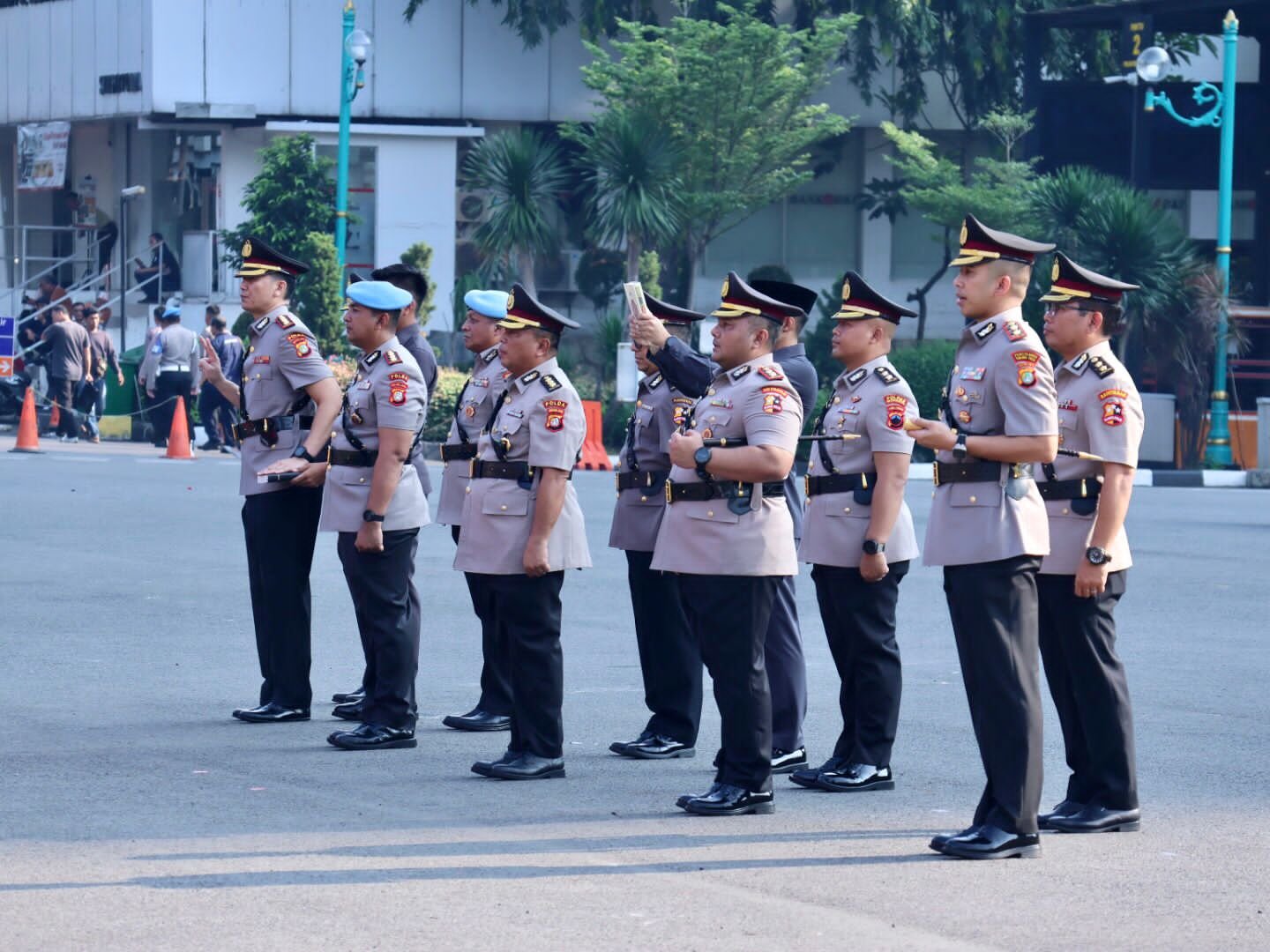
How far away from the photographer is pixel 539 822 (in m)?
7.18

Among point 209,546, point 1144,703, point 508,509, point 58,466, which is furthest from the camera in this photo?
point 58,466

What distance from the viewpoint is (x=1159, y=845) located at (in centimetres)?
697

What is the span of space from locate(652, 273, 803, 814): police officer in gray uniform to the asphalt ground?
288mm

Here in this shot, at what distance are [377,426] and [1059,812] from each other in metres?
3.22

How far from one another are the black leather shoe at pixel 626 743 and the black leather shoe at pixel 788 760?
58cm

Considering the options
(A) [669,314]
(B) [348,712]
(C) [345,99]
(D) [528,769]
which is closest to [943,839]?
(D) [528,769]

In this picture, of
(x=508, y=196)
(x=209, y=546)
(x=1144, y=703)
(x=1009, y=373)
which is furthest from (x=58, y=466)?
(x=1009, y=373)

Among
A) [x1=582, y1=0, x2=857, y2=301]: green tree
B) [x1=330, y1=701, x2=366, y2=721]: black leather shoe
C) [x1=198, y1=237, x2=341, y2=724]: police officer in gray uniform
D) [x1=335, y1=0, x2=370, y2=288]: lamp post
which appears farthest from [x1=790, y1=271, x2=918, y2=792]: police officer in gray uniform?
[x1=582, y1=0, x2=857, y2=301]: green tree

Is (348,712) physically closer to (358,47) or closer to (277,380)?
(277,380)

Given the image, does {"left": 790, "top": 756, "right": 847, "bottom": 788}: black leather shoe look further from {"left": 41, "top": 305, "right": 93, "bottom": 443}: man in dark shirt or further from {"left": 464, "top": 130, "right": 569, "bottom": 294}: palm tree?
{"left": 464, "top": 130, "right": 569, "bottom": 294}: palm tree

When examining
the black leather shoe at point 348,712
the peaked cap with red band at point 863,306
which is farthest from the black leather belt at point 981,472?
the black leather shoe at point 348,712

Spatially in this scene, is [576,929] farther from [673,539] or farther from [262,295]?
[262,295]

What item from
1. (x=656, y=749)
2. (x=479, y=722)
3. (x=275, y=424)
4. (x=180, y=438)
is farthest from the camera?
(x=180, y=438)

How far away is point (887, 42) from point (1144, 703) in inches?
1096
